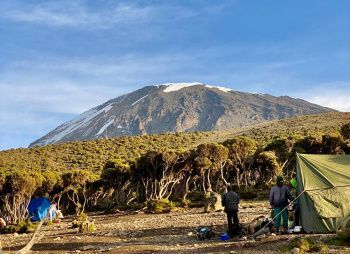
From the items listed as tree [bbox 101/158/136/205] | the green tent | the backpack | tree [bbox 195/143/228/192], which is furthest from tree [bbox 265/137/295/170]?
the backpack

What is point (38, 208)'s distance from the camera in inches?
1624

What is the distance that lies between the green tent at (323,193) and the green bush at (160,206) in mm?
18675

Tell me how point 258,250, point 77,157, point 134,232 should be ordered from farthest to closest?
point 77,157 → point 134,232 → point 258,250

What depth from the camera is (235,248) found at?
47.5 feet

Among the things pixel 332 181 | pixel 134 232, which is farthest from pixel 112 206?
pixel 332 181

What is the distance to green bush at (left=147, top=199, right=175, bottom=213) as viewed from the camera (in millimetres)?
35125

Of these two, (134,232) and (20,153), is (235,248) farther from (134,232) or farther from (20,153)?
(20,153)

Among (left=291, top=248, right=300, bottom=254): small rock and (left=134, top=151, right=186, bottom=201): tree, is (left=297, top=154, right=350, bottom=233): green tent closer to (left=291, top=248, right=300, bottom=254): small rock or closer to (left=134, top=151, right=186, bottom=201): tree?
(left=291, top=248, right=300, bottom=254): small rock

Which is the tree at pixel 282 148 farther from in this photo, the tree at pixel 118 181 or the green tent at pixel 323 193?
the green tent at pixel 323 193

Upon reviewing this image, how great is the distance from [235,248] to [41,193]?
30.0 meters

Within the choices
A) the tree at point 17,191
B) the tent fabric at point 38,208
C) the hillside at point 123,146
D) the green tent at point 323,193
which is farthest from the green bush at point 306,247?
the hillside at point 123,146

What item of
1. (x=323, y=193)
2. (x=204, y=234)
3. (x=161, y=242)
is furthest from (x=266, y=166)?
(x=323, y=193)

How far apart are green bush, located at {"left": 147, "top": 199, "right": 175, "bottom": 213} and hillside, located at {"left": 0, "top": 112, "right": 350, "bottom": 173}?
84.2 feet

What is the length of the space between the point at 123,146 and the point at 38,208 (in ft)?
126
